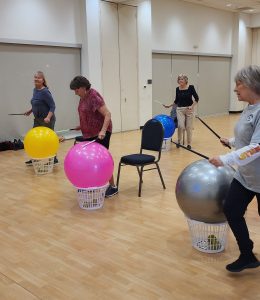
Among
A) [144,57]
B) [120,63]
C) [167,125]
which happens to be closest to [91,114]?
[167,125]

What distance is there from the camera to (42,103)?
18.1 feet

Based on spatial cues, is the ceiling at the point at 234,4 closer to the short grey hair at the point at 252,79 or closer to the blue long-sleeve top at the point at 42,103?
the blue long-sleeve top at the point at 42,103

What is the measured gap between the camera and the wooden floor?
231cm

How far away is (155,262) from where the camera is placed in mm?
2664

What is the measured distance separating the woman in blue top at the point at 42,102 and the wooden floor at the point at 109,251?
1.27 m

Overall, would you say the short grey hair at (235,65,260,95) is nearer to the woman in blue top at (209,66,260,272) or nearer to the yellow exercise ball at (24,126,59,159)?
the woman in blue top at (209,66,260,272)

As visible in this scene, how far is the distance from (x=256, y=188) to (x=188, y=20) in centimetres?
1022

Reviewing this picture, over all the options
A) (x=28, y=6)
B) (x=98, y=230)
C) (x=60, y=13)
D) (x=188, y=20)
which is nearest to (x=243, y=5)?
(x=188, y=20)

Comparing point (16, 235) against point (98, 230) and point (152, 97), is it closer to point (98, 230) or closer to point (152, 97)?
point (98, 230)

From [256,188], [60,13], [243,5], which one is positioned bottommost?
[256,188]

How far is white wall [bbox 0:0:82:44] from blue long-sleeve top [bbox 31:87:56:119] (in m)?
2.52

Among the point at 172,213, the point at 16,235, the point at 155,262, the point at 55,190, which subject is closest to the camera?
the point at 155,262

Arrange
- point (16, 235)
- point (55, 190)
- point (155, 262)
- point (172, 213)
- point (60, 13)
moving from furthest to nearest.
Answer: point (60, 13)
point (55, 190)
point (172, 213)
point (16, 235)
point (155, 262)

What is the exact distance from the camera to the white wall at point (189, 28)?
34.5ft
